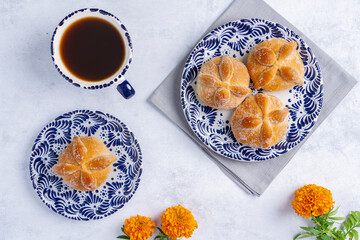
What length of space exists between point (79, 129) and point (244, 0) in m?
0.75

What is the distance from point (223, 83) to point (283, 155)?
1.20 ft

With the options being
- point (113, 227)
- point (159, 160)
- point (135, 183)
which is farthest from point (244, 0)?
point (113, 227)

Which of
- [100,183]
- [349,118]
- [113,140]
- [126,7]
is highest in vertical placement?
[349,118]

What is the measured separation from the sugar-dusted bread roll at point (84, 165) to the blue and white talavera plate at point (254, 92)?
33 cm

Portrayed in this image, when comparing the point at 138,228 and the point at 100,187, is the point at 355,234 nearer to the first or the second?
the point at 138,228

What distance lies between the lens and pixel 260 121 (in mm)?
1208

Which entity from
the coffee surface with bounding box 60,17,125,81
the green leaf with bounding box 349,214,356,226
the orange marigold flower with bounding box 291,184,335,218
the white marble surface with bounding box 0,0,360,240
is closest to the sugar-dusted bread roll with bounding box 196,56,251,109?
the white marble surface with bounding box 0,0,360,240

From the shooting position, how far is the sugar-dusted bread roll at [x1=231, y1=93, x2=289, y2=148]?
1.21 m

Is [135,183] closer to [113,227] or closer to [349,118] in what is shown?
[113,227]

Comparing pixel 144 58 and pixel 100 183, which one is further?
pixel 144 58

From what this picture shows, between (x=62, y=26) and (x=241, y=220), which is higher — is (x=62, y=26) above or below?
above

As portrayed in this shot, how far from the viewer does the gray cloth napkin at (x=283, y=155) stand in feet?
4.30

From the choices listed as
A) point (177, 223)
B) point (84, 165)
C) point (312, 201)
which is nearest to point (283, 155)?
point (312, 201)

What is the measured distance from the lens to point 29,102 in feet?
4.28
